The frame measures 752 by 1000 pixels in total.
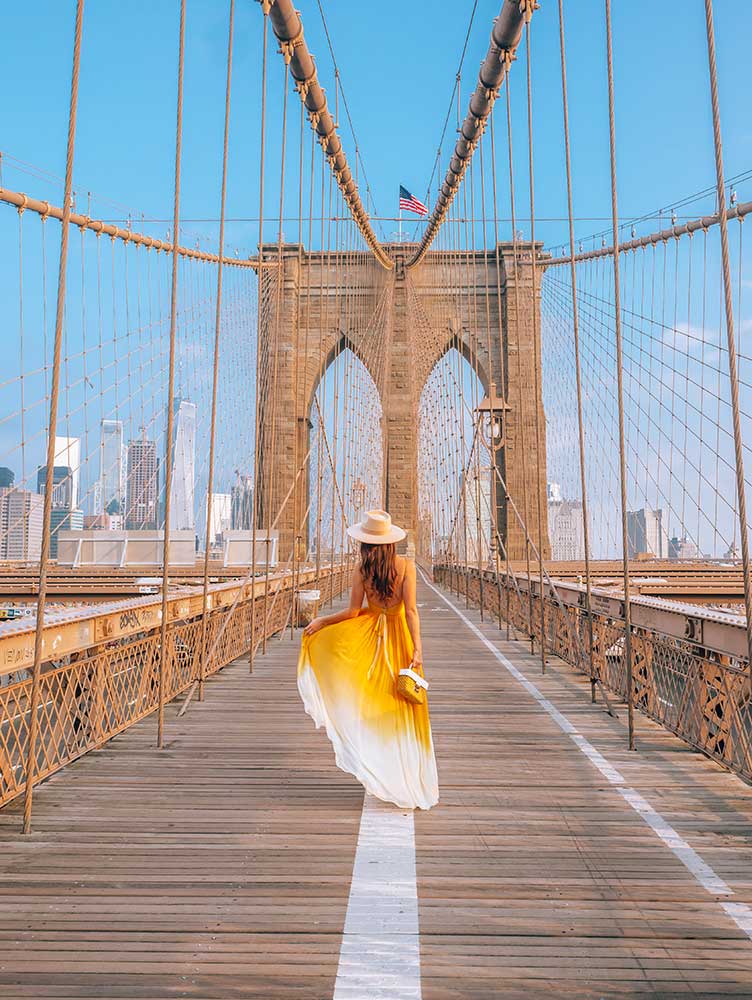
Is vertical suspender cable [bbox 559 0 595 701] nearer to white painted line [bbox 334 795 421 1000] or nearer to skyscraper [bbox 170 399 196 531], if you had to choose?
white painted line [bbox 334 795 421 1000]

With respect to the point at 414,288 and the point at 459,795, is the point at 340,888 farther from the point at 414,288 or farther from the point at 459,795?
the point at 414,288

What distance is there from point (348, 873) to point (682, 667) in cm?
279

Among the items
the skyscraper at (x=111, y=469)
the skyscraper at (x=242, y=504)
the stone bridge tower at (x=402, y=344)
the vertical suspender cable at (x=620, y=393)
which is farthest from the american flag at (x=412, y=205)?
the vertical suspender cable at (x=620, y=393)

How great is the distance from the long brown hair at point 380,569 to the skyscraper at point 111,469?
19.1 metres

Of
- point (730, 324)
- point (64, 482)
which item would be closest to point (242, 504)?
point (64, 482)

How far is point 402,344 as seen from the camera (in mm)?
32938

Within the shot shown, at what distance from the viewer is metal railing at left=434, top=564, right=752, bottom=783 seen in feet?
12.2

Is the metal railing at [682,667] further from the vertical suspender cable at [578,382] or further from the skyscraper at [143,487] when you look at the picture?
the skyscraper at [143,487]

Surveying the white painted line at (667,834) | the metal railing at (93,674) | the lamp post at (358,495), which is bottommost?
the white painted line at (667,834)

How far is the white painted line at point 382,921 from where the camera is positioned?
1822mm

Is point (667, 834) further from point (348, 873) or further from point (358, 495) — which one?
point (358, 495)

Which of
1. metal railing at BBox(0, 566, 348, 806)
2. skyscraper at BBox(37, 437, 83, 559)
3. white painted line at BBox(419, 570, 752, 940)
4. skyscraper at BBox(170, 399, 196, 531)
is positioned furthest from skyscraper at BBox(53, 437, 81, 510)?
white painted line at BBox(419, 570, 752, 940)

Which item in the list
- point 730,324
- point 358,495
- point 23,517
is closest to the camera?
point 730,324

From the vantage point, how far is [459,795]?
11.2 feet
